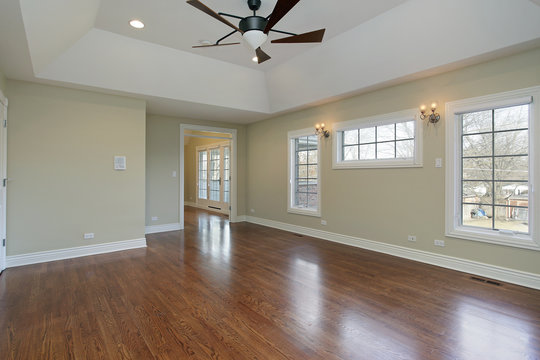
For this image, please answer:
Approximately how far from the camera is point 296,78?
5.04 m

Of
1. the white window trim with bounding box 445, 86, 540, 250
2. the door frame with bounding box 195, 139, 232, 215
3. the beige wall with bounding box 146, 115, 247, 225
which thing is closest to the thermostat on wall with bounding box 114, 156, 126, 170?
the beige wall with bounding box 146, 115, 247, 225

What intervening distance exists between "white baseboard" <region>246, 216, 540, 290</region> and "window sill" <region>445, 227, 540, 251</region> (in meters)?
0.30

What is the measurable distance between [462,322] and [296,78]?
13.8 ft

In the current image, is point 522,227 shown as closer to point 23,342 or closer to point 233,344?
point 233,344

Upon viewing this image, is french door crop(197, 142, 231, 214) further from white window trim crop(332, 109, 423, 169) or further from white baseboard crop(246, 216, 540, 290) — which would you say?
white window trim crop(332, 109, 423, 169)

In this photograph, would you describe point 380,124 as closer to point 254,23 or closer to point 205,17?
point 254,23

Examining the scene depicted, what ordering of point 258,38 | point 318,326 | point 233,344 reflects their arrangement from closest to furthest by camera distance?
point 233,344
point 318,326
point 258,38

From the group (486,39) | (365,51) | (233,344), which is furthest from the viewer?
(365,51)

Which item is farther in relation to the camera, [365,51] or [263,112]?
[263,112]

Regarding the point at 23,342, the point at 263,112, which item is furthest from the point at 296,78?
the point at 23,342

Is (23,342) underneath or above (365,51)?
underneath

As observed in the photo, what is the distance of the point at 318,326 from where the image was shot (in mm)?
2318

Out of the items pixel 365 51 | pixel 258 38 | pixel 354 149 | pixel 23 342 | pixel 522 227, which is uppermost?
pixel 365 51

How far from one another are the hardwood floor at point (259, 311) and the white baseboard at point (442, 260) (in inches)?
5.6
